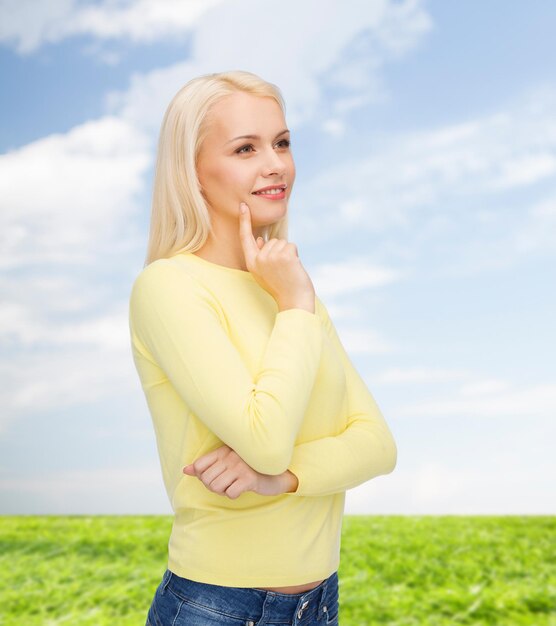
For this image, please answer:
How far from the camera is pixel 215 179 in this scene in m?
1.52

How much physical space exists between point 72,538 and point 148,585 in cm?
96

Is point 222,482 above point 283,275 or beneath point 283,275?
beneath

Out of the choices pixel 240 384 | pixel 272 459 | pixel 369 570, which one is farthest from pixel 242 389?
pixel 369 570

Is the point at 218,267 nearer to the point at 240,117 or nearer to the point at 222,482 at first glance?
the point at 240,117

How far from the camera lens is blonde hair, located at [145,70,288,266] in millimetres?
1514

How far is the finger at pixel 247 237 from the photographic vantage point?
4.77 ft

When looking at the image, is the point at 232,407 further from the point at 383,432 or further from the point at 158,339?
the point at 383,432

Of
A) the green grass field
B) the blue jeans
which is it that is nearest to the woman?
the blue jeans

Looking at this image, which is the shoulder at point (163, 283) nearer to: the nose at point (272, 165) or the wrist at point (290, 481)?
the nose at point (272, 165)

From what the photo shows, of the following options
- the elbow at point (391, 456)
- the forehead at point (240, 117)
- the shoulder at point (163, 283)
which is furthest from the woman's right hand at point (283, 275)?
the elbow at point (391, 456)

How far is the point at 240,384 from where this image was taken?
127 centimetres

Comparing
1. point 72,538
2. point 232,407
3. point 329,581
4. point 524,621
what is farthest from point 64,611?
point 232,407

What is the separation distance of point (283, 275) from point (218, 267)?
172 mm

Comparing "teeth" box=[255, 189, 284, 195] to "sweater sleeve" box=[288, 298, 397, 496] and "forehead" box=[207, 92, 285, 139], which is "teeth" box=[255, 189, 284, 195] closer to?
"forehead" box=[207, 92, 285, 139]
